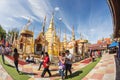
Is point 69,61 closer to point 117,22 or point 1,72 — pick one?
point 117,22

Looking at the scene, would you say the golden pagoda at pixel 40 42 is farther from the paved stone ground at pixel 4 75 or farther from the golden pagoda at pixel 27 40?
the paved stone ground at pixel 4 75

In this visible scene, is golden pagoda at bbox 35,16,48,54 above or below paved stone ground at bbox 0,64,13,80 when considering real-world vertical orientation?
above

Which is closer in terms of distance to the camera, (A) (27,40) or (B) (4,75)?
(B) (4,75)

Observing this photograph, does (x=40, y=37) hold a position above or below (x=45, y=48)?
above

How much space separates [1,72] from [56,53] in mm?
20729

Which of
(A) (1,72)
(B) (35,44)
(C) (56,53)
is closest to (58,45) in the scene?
(C) (56,53)

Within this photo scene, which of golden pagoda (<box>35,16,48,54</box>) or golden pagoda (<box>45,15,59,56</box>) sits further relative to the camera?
golden pagoda (<box>35,16,48,54</box>)

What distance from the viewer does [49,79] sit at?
11.3 metres

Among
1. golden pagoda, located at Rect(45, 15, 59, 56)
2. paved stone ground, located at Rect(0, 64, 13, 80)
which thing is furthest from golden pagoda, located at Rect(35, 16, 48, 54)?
paved stone ground, located at Rect(0, 64, 13, 80)

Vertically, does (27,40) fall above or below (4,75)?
above

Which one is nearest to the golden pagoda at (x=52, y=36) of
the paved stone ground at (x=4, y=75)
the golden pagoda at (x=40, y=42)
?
the golden pagoda at (x=40, y=42)

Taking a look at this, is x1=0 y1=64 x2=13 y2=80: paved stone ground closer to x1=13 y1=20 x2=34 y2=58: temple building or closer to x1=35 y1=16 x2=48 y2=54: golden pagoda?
x1=13 y1=20 x2=34 y2=58: temple building

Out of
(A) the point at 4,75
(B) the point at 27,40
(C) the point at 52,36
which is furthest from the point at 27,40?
(A) the point at 4,75

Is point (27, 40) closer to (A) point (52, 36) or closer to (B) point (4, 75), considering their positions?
(A) point (52, 36)
